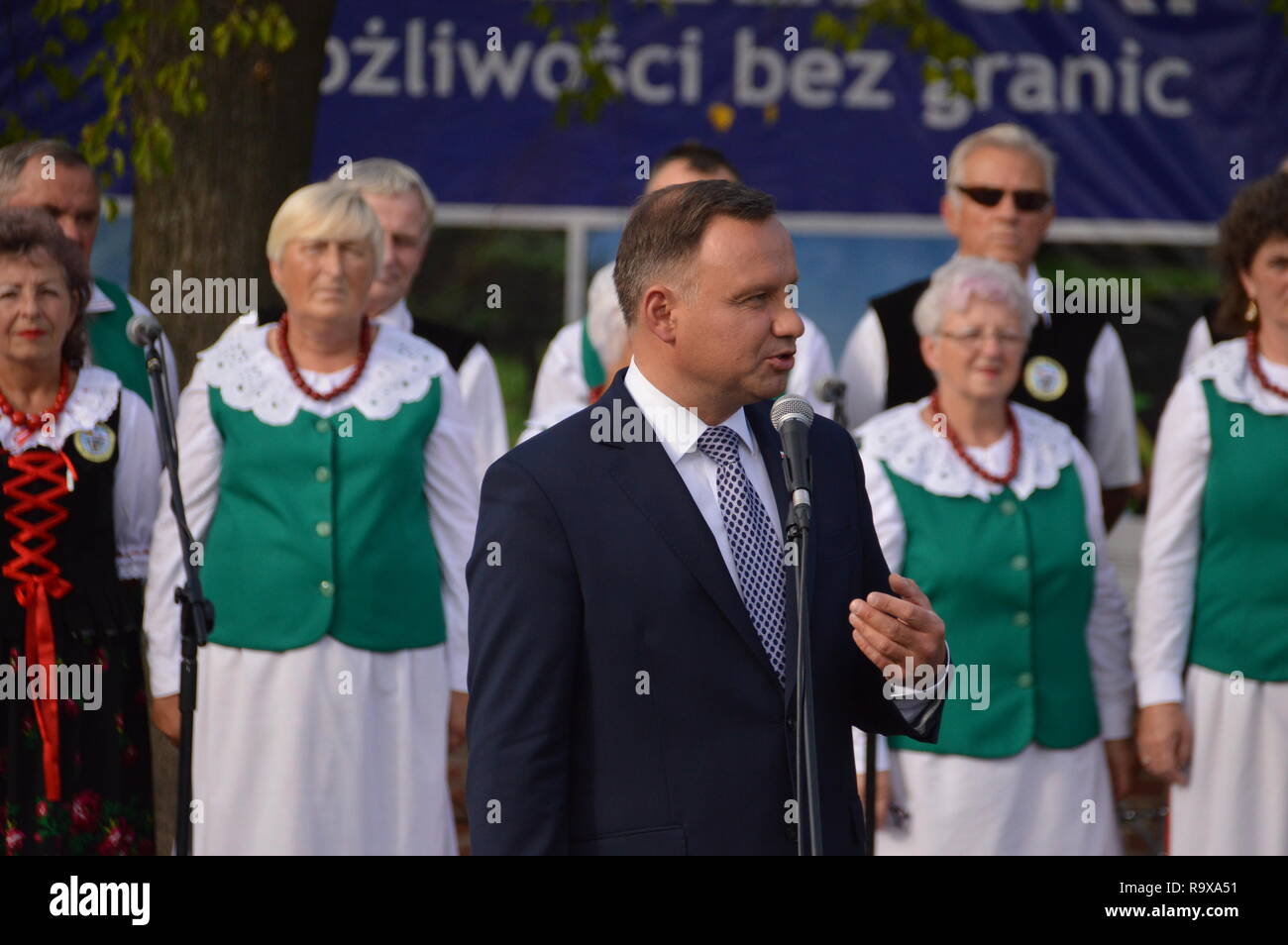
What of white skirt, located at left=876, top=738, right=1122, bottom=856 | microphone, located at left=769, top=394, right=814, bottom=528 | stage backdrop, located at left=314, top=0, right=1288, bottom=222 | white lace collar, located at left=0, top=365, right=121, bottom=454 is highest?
stage backdrop, located at left=314, top=0, right=1288, bottom=222

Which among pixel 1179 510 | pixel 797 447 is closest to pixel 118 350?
pixel 1179 510

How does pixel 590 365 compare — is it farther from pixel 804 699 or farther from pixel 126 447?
pixel 804 699

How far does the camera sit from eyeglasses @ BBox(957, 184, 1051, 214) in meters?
6.94

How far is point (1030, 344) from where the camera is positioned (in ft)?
22.2

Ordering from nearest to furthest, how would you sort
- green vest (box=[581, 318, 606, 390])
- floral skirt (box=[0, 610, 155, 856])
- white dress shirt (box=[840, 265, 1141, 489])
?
floral skirt (box=[0, 610, 155, 856]) → white dress shirt (box=[840, 265, 1141, 489]) → green vest (box=[581, 318, 606, 390])

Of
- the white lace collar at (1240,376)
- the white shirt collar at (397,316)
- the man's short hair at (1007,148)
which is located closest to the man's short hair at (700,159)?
the man's short hair at (1007,148)

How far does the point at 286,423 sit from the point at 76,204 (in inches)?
45.6

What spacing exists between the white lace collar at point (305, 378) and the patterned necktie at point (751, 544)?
2.41m

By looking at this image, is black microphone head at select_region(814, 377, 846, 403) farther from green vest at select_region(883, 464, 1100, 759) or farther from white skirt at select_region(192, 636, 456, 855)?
white skirt at select_region(192, 636, 456, 855)

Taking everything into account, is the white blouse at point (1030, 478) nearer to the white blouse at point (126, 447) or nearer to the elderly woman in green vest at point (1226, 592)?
the elderly woman in green vest at point (1226, 592)

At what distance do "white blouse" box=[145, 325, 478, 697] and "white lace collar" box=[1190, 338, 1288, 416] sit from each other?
2.31m

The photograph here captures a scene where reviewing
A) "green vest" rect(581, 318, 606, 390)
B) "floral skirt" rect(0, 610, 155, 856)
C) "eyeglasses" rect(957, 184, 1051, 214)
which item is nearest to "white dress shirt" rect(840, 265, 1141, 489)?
"eyeglasses" rect(957, 184, 1051, 214)

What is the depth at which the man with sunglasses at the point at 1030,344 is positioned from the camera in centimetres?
677

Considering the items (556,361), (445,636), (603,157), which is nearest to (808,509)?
(445,636)
